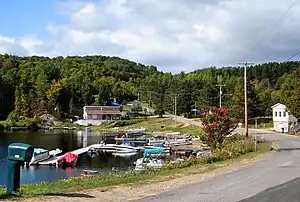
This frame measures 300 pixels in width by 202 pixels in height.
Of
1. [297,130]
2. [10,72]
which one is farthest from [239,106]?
[10,72]

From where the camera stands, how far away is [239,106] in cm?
8081

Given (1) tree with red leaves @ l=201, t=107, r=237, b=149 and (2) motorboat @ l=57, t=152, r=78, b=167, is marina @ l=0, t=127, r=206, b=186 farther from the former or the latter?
(1) tree with red leaves @ l=201, t=107, r=237, b=149

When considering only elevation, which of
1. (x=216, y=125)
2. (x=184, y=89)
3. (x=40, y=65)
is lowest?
→ (x=216, y=125)

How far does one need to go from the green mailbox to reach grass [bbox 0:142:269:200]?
11.9 inches

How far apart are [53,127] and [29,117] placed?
12092 millimetres

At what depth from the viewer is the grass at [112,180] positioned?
1326cm

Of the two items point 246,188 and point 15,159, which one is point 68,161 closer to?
point 246,188

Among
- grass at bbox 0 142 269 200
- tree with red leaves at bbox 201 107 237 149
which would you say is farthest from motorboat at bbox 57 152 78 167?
grass at bbox 0 142 269 200

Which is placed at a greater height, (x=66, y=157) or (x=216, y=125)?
(x=216, y=125)

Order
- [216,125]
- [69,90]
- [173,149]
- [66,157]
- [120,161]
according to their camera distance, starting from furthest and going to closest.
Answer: [69,90] < [173,149] < [120,161] < [66,157] < [216,125]

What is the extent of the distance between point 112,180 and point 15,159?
197 inches

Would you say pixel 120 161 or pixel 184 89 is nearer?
pixel 120 161

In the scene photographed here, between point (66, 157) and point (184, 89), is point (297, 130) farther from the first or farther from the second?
point (184, 89)

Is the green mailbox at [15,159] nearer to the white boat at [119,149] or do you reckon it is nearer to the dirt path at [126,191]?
the dirt path at [126,191]
